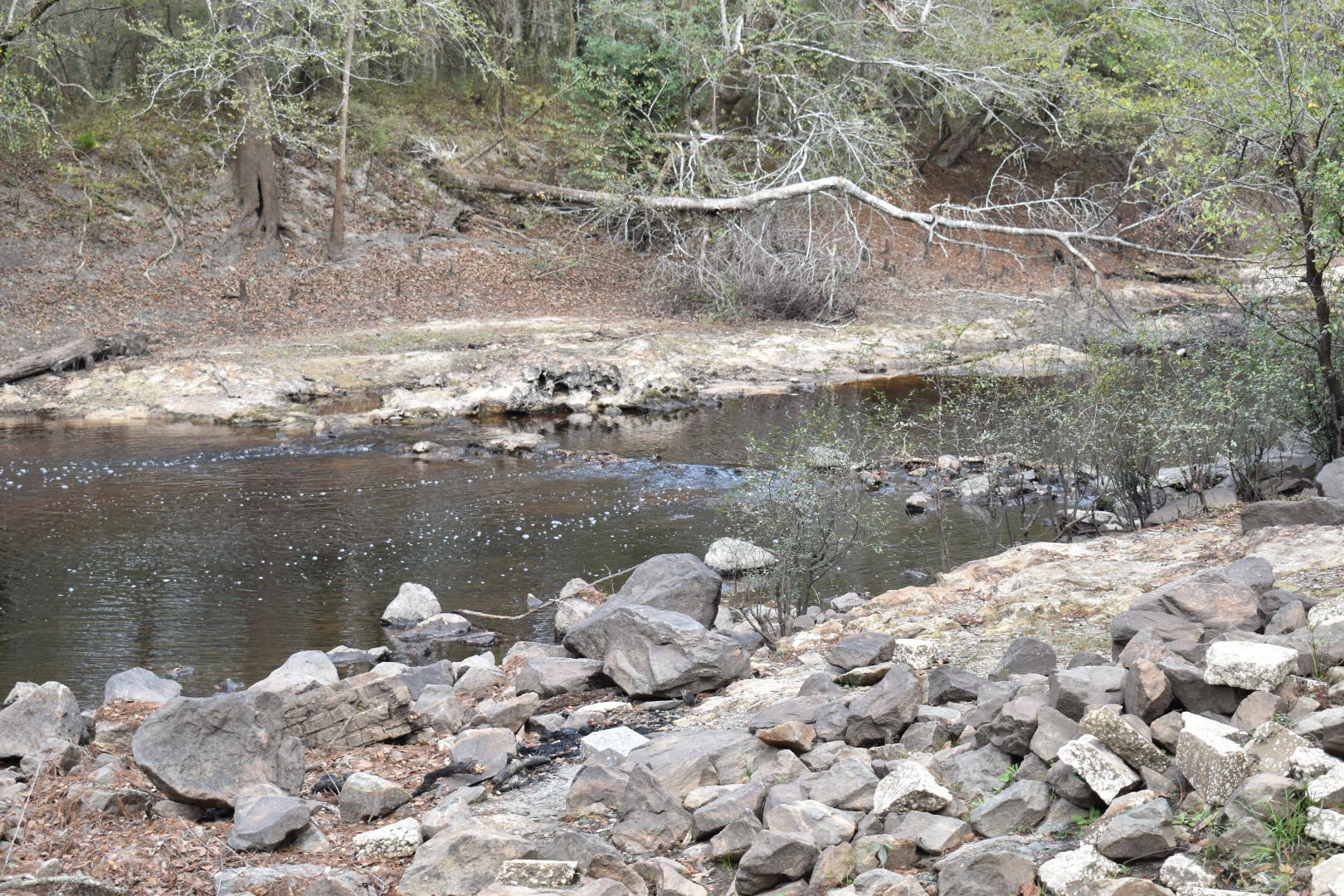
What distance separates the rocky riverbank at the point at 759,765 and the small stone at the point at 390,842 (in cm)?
1

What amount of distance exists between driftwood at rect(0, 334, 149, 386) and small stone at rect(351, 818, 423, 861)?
17.7 m

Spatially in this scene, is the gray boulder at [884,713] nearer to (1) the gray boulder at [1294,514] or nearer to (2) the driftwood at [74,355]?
(1) the gray boulder at [1294,514]

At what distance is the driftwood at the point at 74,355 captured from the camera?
19.3m

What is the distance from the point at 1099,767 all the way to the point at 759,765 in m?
1.43

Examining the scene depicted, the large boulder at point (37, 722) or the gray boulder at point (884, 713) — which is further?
the large boulder at point (37, 722)

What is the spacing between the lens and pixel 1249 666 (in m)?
4.03

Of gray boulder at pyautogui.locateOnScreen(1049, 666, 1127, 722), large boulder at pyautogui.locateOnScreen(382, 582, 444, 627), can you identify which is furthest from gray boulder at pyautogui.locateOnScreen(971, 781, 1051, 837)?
large boulder at pyautogui.locateOnScreen(382, 582, 444, 627)

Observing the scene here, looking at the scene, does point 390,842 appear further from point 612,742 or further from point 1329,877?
point 1329,877

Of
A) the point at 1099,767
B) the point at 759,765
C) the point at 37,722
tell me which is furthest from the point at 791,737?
the point at 37,722

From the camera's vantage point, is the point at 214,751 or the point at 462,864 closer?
the point at 462,864

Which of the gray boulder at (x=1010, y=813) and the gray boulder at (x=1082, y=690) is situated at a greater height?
the gray boulder at (x=1082, y=690)

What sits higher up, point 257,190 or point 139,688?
point 257,190

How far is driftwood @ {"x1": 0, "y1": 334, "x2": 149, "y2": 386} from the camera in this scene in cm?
1928

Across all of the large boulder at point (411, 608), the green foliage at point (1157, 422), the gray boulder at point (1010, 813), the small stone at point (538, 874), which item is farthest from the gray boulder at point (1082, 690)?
the large boulder at point (411, 608)
